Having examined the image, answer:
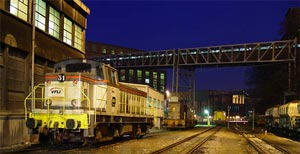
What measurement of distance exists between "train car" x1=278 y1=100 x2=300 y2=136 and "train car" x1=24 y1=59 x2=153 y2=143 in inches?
612

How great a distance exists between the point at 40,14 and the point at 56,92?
823cm

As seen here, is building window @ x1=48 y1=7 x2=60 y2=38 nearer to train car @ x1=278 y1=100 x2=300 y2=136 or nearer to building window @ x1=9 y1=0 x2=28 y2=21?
building window @ x1=9 y1=0 x2=28 y2=21

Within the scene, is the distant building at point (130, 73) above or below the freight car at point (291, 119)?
above

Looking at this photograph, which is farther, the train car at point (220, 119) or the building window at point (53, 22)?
the train car at point (220, 119)

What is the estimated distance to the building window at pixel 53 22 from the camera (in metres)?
24.1

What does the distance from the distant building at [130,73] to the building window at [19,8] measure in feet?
275

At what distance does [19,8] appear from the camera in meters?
19.9

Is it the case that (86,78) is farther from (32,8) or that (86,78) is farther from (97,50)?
(97,50)

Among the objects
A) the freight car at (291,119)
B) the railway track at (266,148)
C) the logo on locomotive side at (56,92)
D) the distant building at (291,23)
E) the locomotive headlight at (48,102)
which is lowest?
the railway track at (266,148)

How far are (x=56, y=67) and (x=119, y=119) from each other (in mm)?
4226

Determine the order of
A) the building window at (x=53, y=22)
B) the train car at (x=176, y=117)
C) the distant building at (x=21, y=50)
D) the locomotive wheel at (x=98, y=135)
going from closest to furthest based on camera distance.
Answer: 1. the locomotive wheel at (x=98, y=135)
2. the distant building at (x=21, y=50)
3. the building window at (x=53, y=22)
4. the train car at (x=176, y=117)

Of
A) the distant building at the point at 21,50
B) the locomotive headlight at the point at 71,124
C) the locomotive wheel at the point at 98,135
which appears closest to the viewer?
the locomotive headlight at the point at 71,124

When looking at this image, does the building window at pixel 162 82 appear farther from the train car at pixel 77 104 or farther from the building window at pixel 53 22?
the train car at pixel 77 104

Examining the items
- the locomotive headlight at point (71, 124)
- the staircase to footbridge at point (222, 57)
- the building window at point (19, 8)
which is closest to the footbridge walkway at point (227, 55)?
the staircase to footbridge at point (222, 57)
